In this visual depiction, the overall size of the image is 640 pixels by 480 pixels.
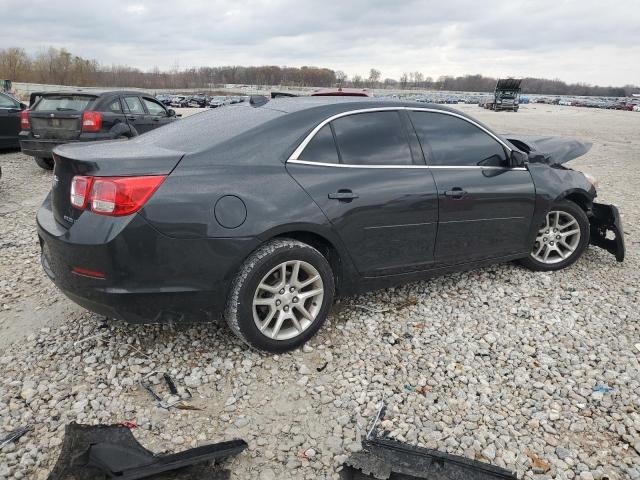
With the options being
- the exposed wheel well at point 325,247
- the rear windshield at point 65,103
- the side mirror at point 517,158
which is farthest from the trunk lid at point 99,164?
the rear windshield at point 65,103

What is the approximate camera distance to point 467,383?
3033 mm

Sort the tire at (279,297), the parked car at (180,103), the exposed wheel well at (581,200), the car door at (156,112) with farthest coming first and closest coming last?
the parked car at (180,103)
the car door at (156,112)
the exposed wheel well at (581,200)
the tire at (279,297)

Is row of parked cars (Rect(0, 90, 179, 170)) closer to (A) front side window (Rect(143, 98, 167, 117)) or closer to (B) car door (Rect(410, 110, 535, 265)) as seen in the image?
(A) front side window (Rect(143, 98, 167, 117))

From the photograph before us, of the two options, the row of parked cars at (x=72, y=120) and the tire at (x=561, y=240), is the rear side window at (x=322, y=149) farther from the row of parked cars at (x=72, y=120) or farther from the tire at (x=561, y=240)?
the row of parked cars at (x=72, y=120)

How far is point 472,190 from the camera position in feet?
12.7

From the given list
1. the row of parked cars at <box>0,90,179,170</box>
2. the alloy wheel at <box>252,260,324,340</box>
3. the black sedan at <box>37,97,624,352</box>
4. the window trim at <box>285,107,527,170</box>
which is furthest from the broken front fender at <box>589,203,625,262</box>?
the row of parked cars at <box>0,90,179,170</box>

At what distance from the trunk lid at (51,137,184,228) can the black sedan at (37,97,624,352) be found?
0.04 ft

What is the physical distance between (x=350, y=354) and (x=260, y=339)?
0.63 meters

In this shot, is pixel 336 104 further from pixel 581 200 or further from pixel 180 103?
pixel 180 103

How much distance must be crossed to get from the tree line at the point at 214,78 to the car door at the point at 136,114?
78300 millimetres

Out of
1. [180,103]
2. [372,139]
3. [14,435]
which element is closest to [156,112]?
[372,139]

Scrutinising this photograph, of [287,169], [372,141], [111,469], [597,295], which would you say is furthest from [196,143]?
[597,295]

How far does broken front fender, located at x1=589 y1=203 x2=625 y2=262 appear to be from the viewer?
4879mm

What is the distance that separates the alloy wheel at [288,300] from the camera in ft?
10.2
